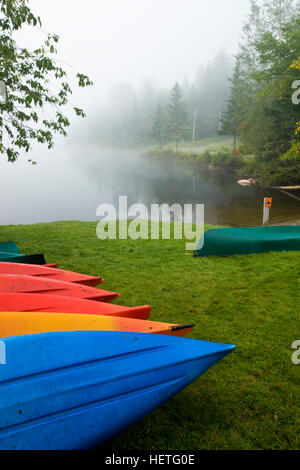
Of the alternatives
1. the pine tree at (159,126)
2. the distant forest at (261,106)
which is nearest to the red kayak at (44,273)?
the distant forest at (261,106)

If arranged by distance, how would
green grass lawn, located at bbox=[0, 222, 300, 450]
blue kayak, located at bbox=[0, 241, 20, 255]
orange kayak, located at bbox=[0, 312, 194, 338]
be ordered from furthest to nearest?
blue kayak, located at bbox=[0, 241, 20, 255] → orange kayak, located at bbox=[0, 312, 194, 338] → green grass lawn, located at bbox=[0, 222, 300, 450]

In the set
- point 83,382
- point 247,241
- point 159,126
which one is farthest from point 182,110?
point 83,382

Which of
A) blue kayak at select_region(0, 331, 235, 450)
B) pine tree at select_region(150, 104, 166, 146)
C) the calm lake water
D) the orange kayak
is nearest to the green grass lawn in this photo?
blue kayak at select_region(0, 331, 235, 450)

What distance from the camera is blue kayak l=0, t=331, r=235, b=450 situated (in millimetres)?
1599

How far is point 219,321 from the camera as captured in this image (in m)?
3.53

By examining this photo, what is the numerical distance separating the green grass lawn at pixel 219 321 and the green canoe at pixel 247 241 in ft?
0.73

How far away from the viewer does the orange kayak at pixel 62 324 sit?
7.23ft

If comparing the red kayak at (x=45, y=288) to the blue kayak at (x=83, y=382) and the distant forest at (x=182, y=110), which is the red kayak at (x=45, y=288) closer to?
the blue kayak at (x=83, y=382)

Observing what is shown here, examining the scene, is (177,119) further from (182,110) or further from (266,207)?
(266,207)

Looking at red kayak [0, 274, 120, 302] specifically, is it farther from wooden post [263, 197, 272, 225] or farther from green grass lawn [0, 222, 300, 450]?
wooden post [263, 197, 272, 225]

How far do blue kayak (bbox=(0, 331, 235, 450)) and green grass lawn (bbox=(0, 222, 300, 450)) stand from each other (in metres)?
0.34

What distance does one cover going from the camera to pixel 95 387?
178 centimetres
